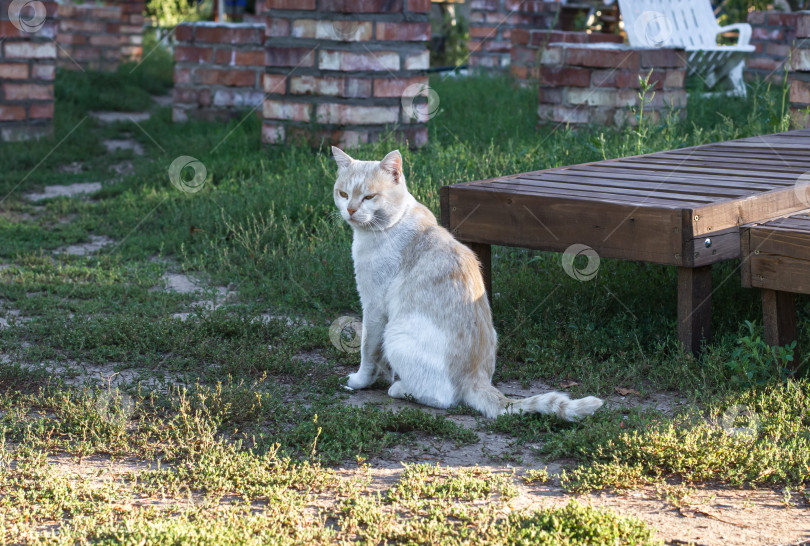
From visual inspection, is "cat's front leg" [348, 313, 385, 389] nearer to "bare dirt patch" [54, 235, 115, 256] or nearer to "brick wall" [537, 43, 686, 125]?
"bare dirt patch" [54, 235, 115, 256]

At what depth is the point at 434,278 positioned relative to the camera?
10.8 feet

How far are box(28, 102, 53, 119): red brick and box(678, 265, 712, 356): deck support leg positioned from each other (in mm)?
6211

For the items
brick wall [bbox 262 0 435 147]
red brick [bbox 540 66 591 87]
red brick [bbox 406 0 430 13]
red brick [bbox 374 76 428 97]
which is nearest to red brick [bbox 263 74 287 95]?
brick wall [bbox 262 0 435 147]

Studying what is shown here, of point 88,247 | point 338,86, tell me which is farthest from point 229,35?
point 88,247

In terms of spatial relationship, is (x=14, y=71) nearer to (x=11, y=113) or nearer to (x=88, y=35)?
(x=11, y=113)

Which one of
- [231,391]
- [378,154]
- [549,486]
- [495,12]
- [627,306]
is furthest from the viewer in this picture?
[495,12]

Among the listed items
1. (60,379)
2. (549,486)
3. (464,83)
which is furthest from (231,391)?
(464,83)

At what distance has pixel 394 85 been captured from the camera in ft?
21.0

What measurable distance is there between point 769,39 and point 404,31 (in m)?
6.68

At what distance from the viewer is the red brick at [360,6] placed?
6.21 metres

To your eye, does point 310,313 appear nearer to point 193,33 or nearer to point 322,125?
point 322,125

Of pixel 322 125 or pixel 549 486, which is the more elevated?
pixel 322 125

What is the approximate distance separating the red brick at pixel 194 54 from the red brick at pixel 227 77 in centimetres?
10

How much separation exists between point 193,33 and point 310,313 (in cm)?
488
